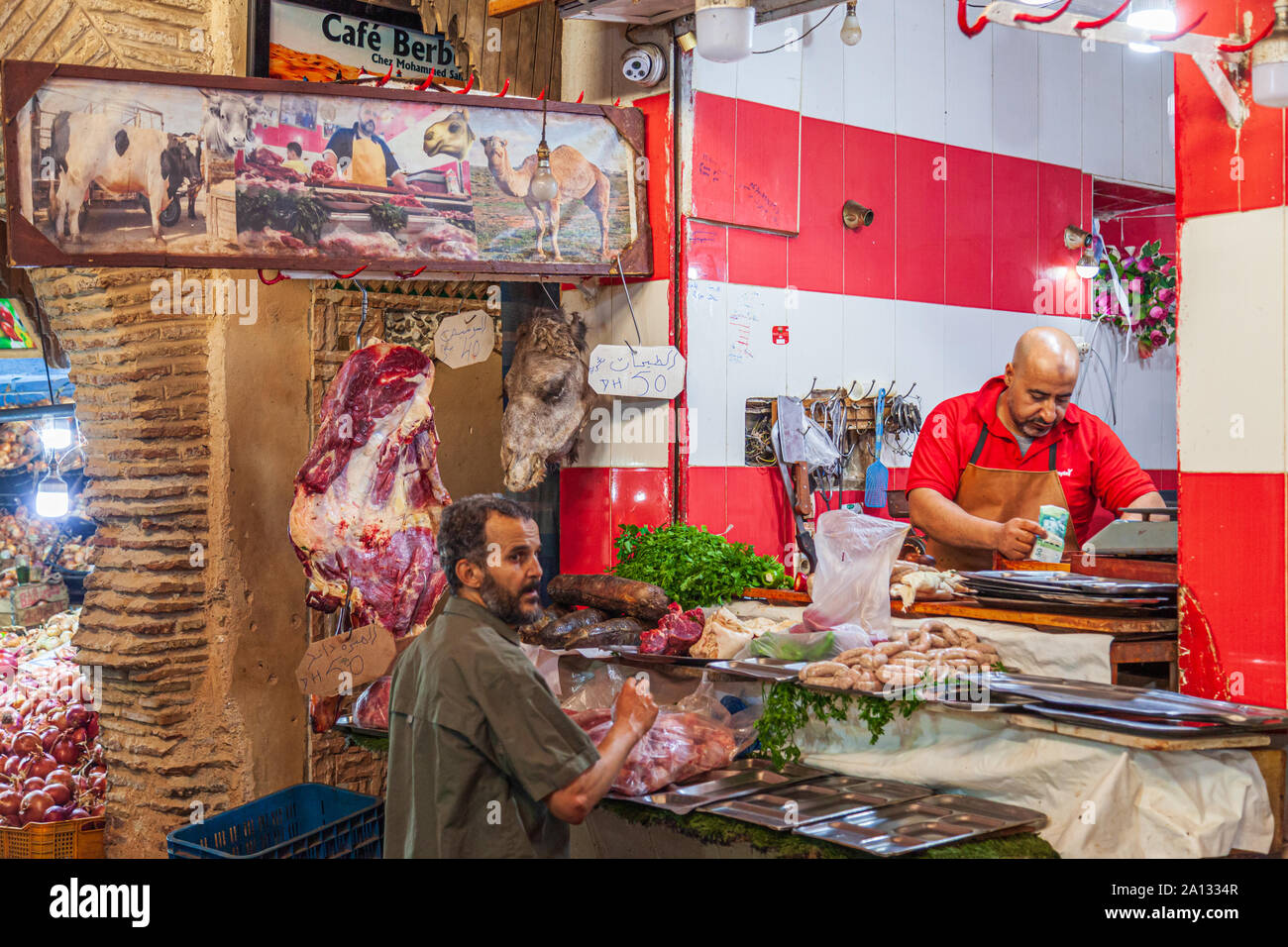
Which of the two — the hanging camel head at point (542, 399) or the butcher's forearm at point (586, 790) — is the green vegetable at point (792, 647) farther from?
the hanging camel head at point (542, 399)

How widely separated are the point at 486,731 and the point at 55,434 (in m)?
11.8

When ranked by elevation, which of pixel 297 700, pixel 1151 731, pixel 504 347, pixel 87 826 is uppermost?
pixel 504 347

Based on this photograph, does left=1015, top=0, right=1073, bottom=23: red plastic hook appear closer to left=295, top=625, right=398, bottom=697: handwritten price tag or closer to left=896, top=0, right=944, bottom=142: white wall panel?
left=295, top=625, right=398, bottom=697: handwritten price tag

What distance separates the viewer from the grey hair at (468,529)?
3.17 m

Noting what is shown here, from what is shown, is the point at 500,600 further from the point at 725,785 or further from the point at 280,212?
the point at 280,212

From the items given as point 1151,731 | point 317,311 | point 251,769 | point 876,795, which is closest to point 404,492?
point 317,311

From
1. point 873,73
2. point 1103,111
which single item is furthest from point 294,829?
point 1103,111

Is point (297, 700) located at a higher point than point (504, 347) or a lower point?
lower

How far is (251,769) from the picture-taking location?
19.7 ft

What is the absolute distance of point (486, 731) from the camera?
2977 mm

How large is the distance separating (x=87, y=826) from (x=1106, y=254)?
8.39 m

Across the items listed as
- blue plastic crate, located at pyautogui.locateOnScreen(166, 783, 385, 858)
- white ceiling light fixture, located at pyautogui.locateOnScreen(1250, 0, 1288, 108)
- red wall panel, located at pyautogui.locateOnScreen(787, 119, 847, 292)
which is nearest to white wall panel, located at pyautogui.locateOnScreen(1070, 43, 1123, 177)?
red wall panel, located at pyautogui.locateOnScreen(787, 119, 847, 292)

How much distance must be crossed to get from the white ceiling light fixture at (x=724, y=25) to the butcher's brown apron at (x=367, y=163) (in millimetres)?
1512
